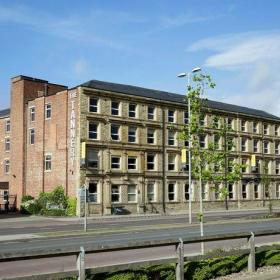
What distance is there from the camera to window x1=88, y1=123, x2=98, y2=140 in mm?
45009

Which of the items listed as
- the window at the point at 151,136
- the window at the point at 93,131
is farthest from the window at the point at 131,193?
the window at the point at 93,131

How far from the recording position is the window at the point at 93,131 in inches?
1772

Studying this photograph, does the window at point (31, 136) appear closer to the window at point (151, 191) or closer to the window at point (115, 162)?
the window at point (115, 162)

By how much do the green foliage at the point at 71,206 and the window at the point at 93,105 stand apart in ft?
28.0

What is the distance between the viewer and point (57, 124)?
47.8 m

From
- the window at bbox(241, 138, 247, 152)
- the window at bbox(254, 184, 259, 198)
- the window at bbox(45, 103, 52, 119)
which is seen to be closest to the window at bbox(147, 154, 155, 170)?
the window at bbox(45, 103, 52, 119)

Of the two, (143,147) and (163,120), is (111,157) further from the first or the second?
(163,120)

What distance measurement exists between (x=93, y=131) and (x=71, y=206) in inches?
290

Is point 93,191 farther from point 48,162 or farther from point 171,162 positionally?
point 171,162

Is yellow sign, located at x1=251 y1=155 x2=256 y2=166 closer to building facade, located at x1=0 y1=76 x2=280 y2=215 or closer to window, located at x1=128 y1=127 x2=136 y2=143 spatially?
building facade, located at x1=0 y1=76 x2=280 y2=215

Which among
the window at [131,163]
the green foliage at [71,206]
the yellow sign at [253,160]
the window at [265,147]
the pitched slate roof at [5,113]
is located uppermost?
the pitched slate roof at [5,113]

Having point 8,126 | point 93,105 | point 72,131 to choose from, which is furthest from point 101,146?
point 8,126

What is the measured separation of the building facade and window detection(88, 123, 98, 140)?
10 centimetres

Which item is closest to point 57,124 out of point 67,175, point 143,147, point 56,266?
point 67,175
